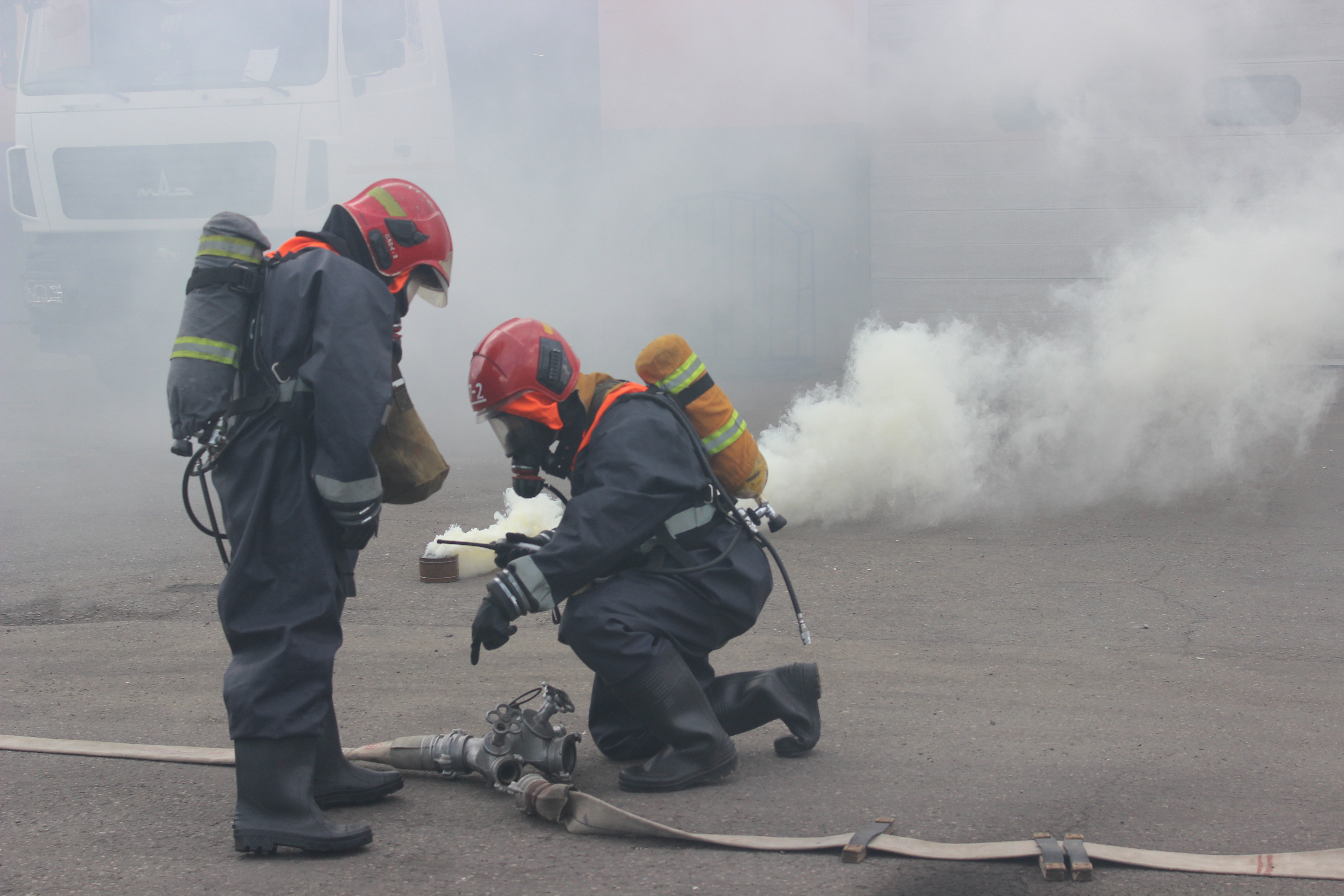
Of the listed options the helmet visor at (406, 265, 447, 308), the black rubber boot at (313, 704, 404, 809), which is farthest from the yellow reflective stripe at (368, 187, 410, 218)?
the black rubber boot at (313, 704, 404, 809)

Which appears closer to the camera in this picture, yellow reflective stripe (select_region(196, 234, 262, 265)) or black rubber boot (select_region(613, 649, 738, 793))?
yellow reflective stripe (select_region(196, 234, 262, 265))

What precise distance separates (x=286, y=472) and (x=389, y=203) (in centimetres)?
A: 68

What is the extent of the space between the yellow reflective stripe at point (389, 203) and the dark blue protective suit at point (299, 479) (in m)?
0.22

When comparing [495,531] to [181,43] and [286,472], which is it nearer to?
[286,472]

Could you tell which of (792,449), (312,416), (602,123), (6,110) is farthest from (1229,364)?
(6,110)

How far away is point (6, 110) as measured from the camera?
33.3ft

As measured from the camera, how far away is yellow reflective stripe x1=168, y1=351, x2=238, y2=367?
242 cm

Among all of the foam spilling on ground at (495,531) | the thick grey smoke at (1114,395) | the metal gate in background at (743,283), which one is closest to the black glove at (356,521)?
the foam spilling on ground at (495,531)

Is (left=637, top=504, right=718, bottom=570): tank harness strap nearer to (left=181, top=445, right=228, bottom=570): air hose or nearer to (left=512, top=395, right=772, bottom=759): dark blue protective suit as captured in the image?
(left=512, top=395, right=772, bottom=759): dark blue protective suit

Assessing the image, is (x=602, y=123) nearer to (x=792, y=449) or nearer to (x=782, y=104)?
(x=782, y=104)

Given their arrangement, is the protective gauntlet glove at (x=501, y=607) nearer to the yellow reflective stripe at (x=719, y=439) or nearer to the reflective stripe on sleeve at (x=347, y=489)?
the reflective stripe on sleeve at (x=347, y=489)

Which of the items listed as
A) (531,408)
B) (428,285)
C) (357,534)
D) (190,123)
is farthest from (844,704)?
(190,123)

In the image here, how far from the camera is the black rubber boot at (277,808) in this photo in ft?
7.75

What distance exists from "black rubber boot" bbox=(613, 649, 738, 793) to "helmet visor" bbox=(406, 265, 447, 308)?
1.01 m
